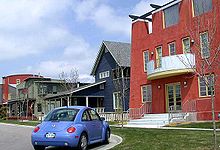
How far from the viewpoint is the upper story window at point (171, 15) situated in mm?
27547

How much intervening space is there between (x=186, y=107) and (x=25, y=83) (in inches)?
1704

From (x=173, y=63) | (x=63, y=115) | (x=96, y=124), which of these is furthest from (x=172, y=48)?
(x=63, y=115)

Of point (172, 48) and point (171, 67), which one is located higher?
point (172, 48)

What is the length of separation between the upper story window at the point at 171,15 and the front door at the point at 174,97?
483cm

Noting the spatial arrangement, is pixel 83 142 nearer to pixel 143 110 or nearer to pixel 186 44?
Answer: pixel 186 44

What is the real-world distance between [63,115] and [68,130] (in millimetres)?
950

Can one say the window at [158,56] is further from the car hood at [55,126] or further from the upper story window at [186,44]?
the car hood at [55,126]

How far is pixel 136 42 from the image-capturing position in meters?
32.1

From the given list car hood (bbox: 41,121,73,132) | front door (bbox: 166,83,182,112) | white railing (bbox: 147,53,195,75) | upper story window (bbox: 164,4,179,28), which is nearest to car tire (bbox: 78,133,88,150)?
car hood (bbox: 41,121,73,132)

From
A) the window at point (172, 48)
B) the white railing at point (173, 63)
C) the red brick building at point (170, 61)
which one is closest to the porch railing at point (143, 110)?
the red brick building at point (170, 61)

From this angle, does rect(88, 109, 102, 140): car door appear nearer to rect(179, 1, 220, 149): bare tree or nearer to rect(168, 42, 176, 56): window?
rect(179, 1, 220, 149): bare tree

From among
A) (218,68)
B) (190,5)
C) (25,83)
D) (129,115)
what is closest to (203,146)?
(218,68)

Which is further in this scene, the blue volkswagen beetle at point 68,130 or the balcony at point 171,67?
the balcony at point 171,67

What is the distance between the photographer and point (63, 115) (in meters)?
12.2
